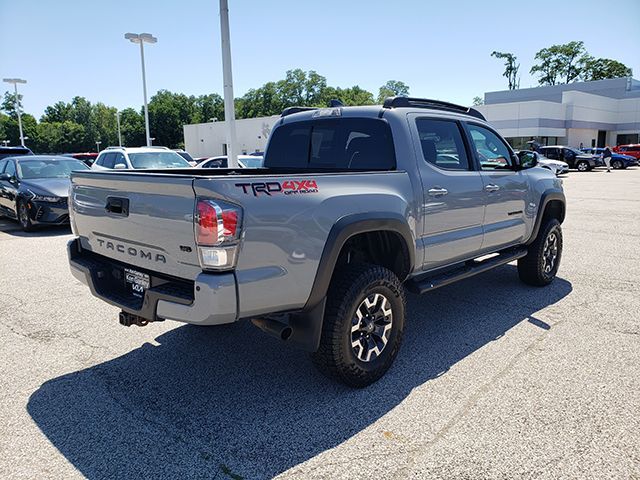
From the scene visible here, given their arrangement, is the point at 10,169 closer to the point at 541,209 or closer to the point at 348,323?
the point at 348,323

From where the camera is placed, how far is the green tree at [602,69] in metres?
87.5

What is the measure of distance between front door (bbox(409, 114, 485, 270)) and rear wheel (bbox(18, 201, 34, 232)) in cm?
898

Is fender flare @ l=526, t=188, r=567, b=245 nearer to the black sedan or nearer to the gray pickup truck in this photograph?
the gray pickup truck

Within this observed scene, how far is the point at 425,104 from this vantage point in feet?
14.6

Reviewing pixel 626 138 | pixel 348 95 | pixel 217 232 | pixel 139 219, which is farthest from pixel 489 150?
pixel 348 95

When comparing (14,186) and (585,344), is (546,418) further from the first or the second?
(14,186)

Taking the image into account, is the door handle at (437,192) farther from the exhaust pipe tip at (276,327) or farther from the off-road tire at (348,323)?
the exhaust pipe tip at (276,327)

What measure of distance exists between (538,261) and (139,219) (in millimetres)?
4680

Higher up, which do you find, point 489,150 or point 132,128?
point 132,128

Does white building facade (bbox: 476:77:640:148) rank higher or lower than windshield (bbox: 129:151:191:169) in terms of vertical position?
higher

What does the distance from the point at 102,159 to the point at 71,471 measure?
39.8 feet

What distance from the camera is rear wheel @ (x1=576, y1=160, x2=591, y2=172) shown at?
34.2 meters

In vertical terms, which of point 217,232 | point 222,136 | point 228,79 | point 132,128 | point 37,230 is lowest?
point 37,230

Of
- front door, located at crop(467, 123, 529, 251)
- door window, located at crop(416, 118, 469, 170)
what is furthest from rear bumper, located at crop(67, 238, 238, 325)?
front door, located at crop(467, 123, 529, 251)
